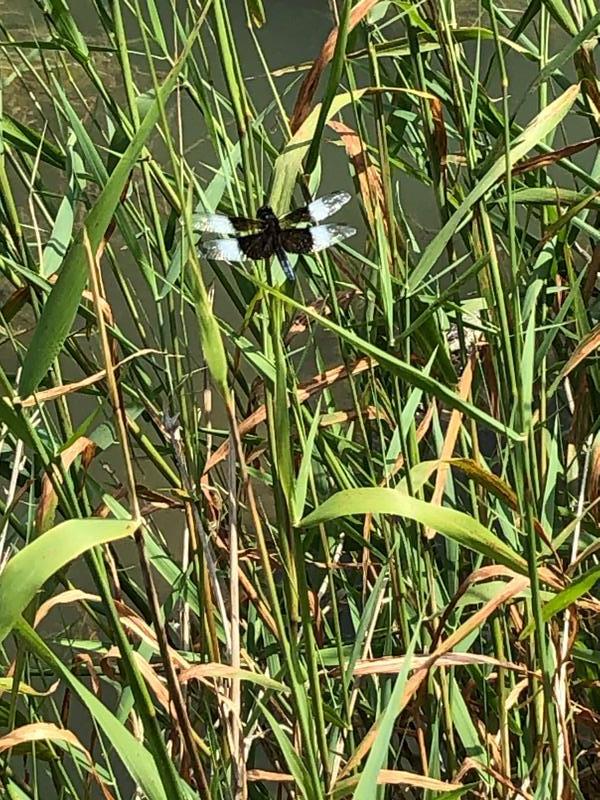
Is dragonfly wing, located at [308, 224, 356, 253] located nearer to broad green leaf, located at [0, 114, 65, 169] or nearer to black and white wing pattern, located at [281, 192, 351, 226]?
black and white wing pattern, located at [281, 192, 351, 226]

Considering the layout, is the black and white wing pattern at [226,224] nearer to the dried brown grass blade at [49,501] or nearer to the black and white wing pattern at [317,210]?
the black and white wing pattern at [317,210]

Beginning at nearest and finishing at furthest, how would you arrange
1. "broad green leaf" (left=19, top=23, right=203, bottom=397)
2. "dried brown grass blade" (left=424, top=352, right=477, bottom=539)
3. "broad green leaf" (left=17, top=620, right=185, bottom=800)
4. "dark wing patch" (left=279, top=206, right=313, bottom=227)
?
"broad green leaf" (left=19, top=23, right=203, bottom=397) → "broad green leaf" (left=17, top=620, right=185, bottom=800) → "dark wing patch" (left=279, top=206, right=313, bottom=227) → "dried brown grass blade" (left=424, top=352, right=477, bottom=539)

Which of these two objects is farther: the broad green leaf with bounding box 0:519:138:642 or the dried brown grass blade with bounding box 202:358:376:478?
the dried brown grass blade with bounding box 202:358:376:478

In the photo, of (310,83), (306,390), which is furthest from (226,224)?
(306,390)

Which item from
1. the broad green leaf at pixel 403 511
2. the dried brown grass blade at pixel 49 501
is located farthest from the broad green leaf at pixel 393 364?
the dried brown grass blade at pixel 49 501

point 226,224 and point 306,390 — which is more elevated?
point 226,224

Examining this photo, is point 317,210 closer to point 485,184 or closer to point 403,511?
point 485,184

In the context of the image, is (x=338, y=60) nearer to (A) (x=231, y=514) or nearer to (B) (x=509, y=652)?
(A) (x=231, y=514)

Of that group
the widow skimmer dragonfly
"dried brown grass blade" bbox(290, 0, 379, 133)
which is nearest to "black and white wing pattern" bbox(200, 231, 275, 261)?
the widow skimmer dragonfly
